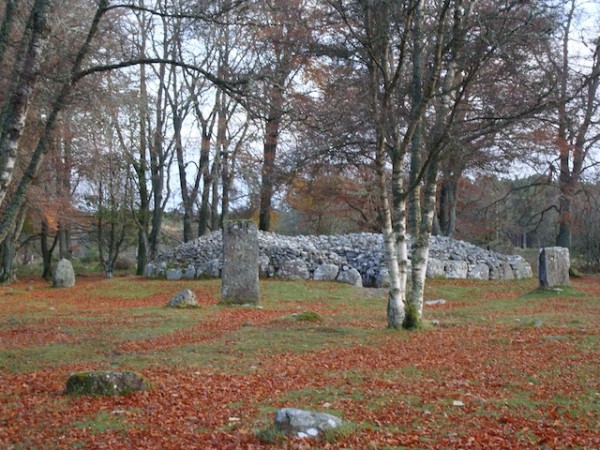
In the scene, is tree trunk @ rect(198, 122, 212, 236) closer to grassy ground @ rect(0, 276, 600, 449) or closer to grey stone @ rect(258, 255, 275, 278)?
grey stone @ rect(258, 255, 275, 278)

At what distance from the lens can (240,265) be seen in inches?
723

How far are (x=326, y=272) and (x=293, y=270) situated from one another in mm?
1359

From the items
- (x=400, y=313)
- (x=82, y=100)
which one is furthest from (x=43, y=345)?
(x=400, y=313)

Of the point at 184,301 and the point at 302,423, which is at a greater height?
the point at 184,301

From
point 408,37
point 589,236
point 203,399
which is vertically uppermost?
point 408,37

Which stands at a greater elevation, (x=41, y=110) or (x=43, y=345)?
A: (x=41, y=110)

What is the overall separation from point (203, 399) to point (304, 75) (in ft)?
34.6

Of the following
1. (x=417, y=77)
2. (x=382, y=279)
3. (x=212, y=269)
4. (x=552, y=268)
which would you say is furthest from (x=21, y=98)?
(x=212, y=269)

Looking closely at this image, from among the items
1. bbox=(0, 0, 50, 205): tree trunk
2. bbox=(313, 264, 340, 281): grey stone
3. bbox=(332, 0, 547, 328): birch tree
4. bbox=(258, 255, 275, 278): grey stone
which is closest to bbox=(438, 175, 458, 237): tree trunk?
bbox=(313, 264, 340, 281): grey stone

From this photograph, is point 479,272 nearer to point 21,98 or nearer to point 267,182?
point 267,182

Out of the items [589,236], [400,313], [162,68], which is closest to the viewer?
[400,313]

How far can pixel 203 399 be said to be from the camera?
7.16m

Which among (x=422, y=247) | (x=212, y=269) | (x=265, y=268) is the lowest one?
(x=212, y=269)

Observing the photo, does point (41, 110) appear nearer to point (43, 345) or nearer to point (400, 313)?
point (43, 345)
